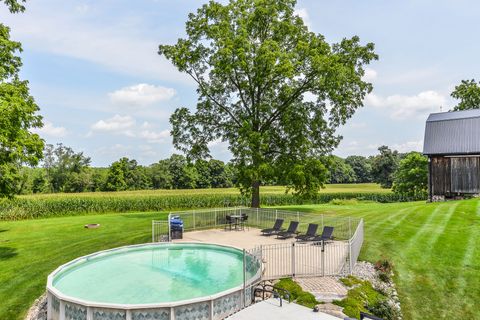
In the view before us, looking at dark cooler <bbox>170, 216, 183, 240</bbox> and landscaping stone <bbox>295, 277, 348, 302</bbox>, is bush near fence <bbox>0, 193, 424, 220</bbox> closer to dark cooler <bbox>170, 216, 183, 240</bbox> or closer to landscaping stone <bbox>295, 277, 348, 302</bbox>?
dark cooler <bbox>170, 216, 183, 240</bbox>

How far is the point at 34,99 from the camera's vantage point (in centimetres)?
1772

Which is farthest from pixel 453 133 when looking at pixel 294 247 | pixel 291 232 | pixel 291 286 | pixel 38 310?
pixel 38 310

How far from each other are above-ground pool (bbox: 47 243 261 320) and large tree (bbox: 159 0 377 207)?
9741 mm

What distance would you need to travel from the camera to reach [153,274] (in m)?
12.4

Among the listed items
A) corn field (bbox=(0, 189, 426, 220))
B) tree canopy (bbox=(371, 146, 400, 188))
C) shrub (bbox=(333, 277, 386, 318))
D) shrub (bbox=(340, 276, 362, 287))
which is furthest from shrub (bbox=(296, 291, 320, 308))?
tree canopy (bbox=(371, 146, 400, 188))

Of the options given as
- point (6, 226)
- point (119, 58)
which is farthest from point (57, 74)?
point (6, 226)

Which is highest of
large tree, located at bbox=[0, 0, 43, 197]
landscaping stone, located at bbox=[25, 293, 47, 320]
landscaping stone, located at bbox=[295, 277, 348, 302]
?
large tree, located at bbox=[0, 0, 43, 197]

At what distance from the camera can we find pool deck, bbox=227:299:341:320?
722 centimetres

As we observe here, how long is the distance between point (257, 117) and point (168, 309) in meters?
19.6

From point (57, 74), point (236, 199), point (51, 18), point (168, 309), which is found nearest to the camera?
point (168, 309)

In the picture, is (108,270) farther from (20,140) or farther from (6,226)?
(6,226)

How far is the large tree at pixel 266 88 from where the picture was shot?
2369 centimetres

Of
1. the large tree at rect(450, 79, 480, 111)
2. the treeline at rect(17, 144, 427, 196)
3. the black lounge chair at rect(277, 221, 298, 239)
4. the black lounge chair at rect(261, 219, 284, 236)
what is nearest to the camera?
the black lounge chair at rect(277, 221, 298, 239)

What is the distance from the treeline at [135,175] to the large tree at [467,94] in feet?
28.9
